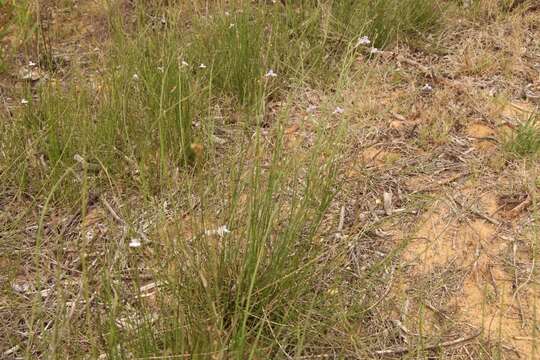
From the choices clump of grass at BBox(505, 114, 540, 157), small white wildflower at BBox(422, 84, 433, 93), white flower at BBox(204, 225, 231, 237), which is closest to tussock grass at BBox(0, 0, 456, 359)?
white flower at BBox(204, 225, 231, 237)

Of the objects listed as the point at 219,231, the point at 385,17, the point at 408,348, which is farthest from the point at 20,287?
the point at 385,17

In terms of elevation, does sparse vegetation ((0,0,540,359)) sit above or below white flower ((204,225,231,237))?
below

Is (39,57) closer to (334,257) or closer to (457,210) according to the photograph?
(334,257)

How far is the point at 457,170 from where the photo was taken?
2430 millimetres

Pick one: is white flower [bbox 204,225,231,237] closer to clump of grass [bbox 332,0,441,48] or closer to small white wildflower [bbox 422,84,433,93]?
small white wildflower [bbox 422,84,433,93]

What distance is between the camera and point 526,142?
241 centimetres

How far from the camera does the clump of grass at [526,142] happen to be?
2393 millimetres

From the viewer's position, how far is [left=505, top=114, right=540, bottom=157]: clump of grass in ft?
7.85

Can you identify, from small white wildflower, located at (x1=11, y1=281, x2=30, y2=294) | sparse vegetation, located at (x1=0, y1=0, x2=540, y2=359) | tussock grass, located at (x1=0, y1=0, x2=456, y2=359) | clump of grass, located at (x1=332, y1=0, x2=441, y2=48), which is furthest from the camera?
clump of grass, located at (x1=332, y1=0, x2=441, y2=48)

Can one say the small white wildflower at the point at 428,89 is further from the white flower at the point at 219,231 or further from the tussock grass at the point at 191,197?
the white flower at the point at 219,231

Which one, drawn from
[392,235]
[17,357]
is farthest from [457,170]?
[17,357]

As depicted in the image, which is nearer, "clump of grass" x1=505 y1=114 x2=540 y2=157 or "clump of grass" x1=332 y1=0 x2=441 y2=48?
"clump of grass" x1=505 y1=114 x2=540 y2=157

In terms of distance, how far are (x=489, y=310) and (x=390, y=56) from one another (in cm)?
192

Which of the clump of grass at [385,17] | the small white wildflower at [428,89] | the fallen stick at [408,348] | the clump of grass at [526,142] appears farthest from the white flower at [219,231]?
the clump of grass at [385,17]
